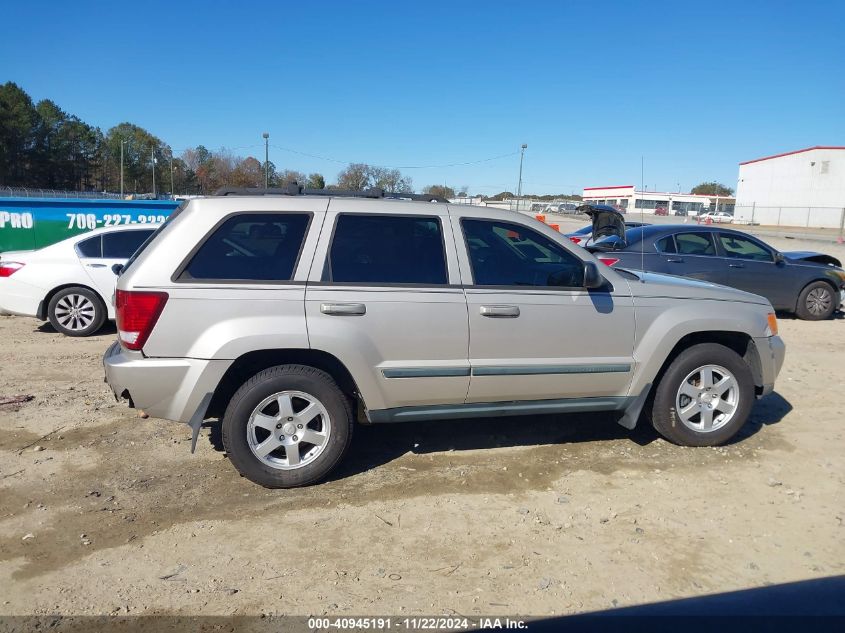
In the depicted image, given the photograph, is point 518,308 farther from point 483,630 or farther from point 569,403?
point 483,630

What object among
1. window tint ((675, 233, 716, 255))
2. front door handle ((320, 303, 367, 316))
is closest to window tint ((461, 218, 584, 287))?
front door handle ((320, 303, 367, 316))

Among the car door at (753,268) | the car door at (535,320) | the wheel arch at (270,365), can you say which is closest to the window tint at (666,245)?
the car door at (753,268)

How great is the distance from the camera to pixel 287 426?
4.02m

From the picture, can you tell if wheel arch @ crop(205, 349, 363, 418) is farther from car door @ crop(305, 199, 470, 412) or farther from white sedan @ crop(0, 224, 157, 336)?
white sedan @ crop(0, 224, 157, 336)

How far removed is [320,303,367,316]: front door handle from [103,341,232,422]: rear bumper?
683 millimetres

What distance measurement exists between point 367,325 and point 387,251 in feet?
1.82

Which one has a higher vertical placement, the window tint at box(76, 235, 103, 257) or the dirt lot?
the window tint at box(76, 235, 103, 257)

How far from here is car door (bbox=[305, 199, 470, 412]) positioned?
3.97m

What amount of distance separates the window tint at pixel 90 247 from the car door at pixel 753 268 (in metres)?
9.47

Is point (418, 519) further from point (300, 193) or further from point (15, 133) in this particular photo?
point (15, 133)

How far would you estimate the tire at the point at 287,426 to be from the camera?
12.9 ft

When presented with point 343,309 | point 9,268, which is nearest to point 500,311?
point 343,309

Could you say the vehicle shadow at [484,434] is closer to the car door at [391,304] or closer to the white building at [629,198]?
the car door at [391,304]

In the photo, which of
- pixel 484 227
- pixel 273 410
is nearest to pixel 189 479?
pixel 273 410
